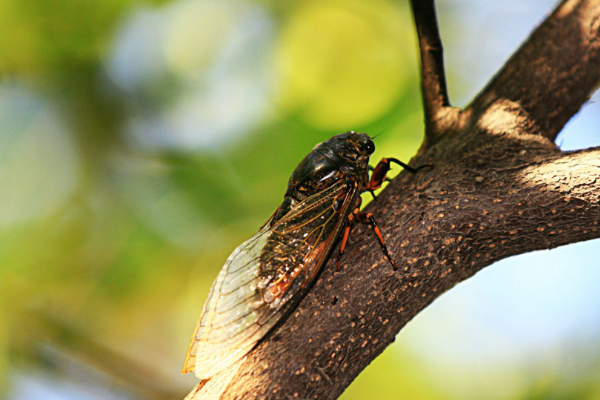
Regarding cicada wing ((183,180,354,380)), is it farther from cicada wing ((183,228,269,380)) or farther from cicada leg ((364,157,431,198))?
cicada leg ((364,157,431,198))

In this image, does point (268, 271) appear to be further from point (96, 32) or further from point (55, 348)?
point (96, 32)

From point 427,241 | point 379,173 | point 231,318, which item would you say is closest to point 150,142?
point 379,173

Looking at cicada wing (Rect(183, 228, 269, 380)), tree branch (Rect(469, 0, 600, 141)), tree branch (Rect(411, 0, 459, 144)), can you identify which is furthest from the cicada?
tree branch (Rect(469, 0, 600, 141))

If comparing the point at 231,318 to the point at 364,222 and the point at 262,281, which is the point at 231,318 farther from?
the point at 364,222

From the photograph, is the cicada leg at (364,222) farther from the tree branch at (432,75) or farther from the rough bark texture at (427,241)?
the tree branch at (432,75)

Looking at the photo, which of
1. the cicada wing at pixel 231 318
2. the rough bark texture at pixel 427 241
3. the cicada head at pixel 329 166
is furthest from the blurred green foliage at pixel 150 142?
the cicada wing at pixel 231 318
